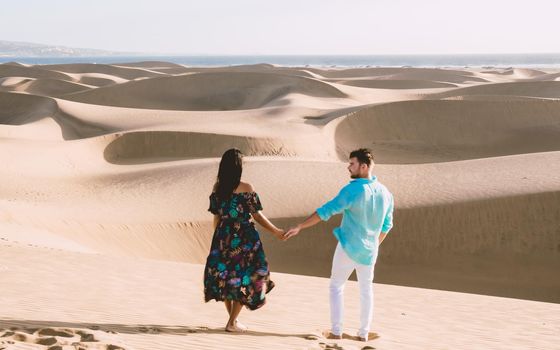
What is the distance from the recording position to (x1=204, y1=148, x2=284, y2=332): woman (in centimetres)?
546

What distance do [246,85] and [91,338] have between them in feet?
136

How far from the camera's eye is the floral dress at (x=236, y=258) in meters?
5.48

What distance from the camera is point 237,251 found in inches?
217

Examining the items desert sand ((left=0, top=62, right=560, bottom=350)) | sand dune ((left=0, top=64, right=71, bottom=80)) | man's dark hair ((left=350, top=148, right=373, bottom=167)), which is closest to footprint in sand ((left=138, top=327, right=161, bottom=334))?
desert sand ((left=0, top=62, right=560, bottom=350))

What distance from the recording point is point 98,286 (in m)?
7.60

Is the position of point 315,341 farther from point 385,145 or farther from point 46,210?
point 385,145

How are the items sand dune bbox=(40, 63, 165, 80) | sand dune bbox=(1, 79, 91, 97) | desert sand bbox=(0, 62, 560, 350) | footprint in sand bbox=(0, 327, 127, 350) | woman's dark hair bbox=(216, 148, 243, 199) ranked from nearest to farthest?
footprint in sand bbox=(0, 327, 127, 350), woman's dark hair bbox=(216, 148, 243, 199), desert sand bbox=(0, 62, 560, 350), sand dune bbox=(1, 79, 91, 97), sand dune bbox=(40, 63, 165, 80)

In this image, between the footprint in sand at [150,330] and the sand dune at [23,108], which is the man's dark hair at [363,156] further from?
the sand dune at [23,108]

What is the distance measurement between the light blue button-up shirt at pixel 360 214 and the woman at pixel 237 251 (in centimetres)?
53

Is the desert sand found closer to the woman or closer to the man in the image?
the woman

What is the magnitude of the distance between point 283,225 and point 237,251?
8109 millimetres

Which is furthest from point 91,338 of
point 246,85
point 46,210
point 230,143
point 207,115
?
point 246,85

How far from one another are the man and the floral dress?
1.11 ft

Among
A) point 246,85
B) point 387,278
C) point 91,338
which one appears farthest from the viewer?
point 246,85
